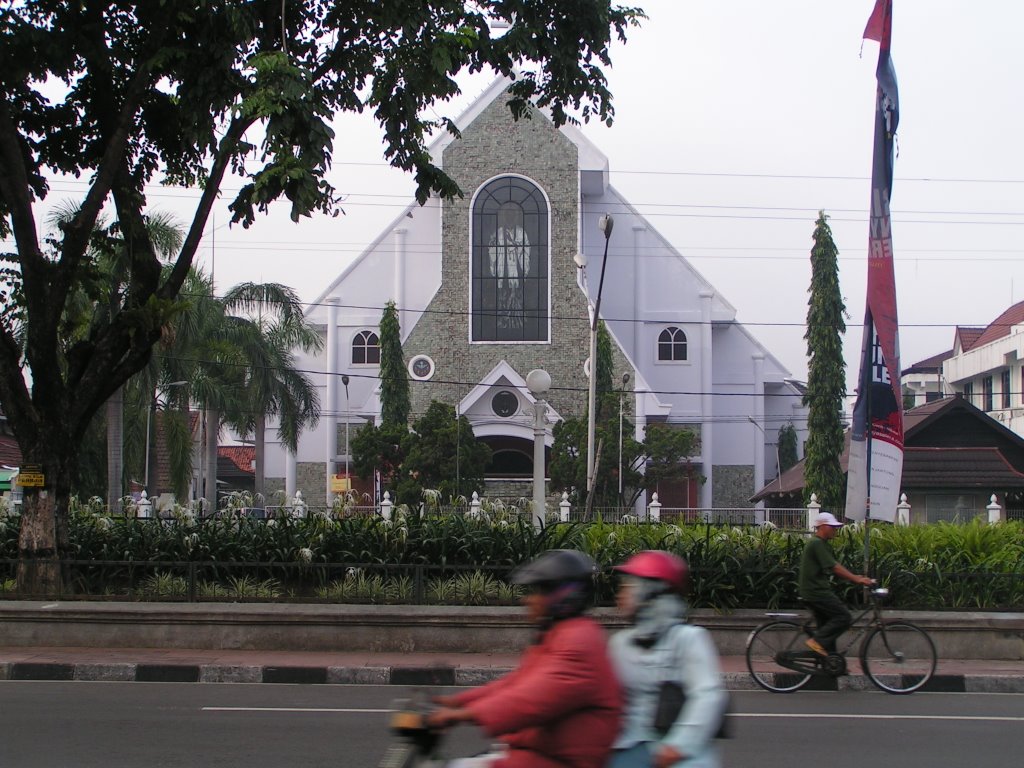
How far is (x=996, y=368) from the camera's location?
49.5 metres

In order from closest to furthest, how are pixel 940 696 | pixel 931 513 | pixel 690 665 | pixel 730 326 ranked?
1. pixel 690 665
2. pixel 940 696
3. pixel 931 513
4. pixel 730 326

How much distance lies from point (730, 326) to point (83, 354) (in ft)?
162

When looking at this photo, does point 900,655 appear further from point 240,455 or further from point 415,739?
point 240,455

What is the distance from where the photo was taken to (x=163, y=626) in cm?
1243

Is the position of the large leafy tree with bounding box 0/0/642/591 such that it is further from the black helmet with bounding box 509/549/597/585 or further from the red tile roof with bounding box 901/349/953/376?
the red tile roof with bounding box 901/349/953/376

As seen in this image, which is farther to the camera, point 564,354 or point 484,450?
point 564,354

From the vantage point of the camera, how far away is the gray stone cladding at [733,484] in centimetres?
5838

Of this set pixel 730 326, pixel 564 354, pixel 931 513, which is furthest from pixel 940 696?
pixel 730 326

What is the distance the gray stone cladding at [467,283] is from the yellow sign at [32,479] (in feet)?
129

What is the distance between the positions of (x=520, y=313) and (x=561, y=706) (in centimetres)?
4997

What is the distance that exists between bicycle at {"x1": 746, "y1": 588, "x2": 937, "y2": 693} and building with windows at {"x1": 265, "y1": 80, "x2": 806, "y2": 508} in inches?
1540

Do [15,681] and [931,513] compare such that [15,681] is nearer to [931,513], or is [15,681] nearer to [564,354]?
[931,513]

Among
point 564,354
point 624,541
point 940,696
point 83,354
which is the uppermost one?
point 564,354

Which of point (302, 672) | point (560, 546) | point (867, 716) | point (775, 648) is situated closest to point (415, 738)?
point (867, 716)
